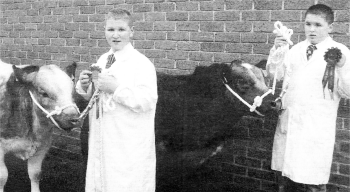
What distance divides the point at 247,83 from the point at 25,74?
6.87 ft

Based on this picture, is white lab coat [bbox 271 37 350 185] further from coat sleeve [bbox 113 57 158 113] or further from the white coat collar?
the white coat collar

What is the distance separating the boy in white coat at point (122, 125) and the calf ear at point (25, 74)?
792 mm

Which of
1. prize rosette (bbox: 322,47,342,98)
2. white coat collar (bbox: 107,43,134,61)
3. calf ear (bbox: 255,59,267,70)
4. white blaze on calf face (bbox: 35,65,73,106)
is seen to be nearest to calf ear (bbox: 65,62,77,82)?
white blaze on calf face (bbox: 35,65,73,106)

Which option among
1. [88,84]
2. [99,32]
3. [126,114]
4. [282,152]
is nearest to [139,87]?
[126,114]

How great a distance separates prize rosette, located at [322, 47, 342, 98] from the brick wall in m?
0.86

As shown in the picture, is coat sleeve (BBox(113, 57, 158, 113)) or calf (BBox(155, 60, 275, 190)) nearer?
coat sleeve (BBox(113, 57, 158, 113))

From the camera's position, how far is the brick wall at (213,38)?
4148 mm

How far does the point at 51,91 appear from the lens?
12.6 feet

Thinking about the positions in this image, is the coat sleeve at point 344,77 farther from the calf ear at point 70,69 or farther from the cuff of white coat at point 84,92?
the calf ear at point 70,69

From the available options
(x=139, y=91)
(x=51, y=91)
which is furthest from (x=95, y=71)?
(x=51, y=91)

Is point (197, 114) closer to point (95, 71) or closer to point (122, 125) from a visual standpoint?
point (122, 125)

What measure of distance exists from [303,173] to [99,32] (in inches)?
147

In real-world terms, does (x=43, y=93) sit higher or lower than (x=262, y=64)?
lower

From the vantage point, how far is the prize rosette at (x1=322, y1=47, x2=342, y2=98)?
309cm
